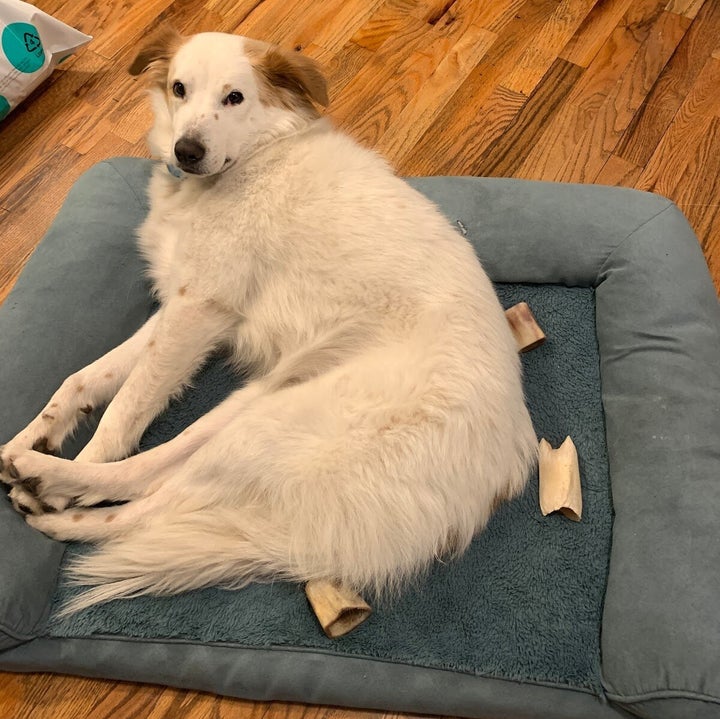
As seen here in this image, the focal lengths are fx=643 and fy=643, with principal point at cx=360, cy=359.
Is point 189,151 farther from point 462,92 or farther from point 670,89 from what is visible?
point 670,89

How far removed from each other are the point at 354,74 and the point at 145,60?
50.5 inches

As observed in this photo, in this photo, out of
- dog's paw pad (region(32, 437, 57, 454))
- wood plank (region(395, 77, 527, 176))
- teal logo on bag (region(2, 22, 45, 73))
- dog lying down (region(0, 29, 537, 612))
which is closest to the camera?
dog lying down (region(0, 29, 537, 612))

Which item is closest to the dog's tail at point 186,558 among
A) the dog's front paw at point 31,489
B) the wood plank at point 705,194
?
the dog's front paw at point 31,489

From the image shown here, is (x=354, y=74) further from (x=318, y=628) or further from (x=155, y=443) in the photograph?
(x=318, y=628)

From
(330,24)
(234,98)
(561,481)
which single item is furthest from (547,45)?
(561,481)

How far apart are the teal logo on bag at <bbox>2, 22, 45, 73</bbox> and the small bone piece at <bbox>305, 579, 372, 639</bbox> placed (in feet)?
8.30

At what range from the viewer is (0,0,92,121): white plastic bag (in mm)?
2699

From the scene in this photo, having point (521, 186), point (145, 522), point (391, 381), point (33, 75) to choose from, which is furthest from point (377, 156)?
point (33, 75)

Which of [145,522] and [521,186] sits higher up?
[145,522]

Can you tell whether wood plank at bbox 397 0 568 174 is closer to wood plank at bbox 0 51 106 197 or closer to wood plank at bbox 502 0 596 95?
wood plank at bbox 502 0 596 95

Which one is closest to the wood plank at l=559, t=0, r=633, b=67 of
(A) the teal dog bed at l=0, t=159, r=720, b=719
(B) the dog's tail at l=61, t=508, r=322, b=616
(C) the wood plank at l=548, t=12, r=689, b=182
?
(C) the wood plank at l=548, t=12, r=689, b=182

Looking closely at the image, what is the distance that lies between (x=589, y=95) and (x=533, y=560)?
88.4 inches

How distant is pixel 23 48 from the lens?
2738mm

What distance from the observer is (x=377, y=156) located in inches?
79.0
